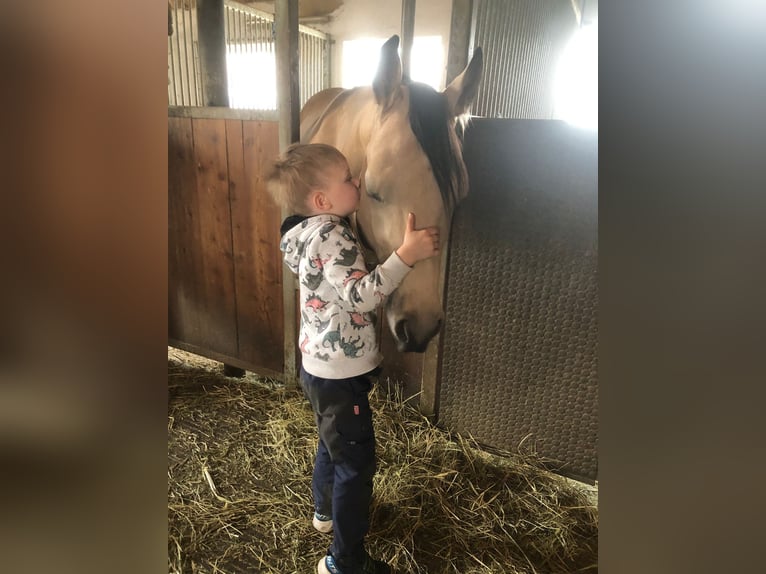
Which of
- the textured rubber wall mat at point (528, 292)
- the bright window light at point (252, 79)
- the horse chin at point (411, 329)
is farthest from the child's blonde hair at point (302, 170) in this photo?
the bright window light at point (252, 79)

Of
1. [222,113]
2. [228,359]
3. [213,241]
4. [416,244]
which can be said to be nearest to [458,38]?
[416,244]

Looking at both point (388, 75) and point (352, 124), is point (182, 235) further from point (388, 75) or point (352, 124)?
point (388, 75)

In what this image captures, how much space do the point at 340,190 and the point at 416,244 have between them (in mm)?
151

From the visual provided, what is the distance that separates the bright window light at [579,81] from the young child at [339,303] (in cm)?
47

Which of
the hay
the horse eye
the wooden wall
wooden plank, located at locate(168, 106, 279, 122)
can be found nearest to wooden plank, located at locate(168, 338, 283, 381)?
the wooden wall

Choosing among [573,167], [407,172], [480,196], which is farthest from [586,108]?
[407,172]

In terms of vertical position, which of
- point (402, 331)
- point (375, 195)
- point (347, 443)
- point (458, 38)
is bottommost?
point (347, 443)

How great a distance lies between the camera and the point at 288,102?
3.79 ft

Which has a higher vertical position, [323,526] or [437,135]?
[437,135]

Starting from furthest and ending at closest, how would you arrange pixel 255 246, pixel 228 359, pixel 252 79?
1. pixel 228 359
2. pixel 255 246
3. pixel 252 79

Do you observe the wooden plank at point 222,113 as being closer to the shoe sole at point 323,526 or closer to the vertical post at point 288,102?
the vertical post at point 288,102
